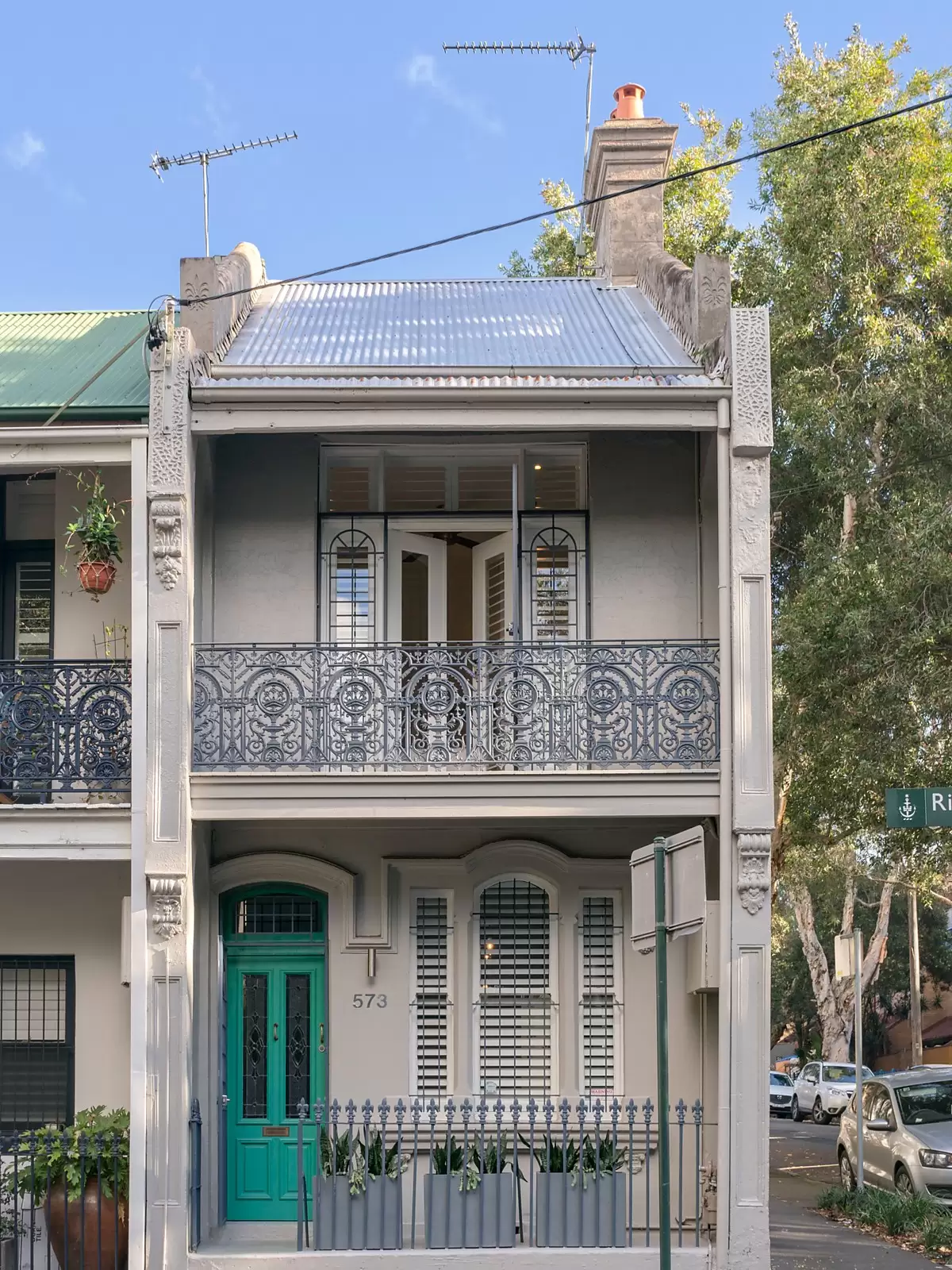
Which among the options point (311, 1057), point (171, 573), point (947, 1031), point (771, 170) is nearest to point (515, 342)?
point (171, 573)

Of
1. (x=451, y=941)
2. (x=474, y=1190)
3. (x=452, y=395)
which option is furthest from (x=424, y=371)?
(x=474, y=1190)

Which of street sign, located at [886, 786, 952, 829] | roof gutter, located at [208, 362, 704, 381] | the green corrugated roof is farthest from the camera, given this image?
the green corrugated roof

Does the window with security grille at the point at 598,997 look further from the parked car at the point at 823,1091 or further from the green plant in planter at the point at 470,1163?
the parked car at the point at 823,1091

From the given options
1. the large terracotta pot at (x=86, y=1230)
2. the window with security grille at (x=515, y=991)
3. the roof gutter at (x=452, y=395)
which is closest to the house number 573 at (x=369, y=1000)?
the window with security grille at (x=515, y=991)

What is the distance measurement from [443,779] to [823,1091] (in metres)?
25.3

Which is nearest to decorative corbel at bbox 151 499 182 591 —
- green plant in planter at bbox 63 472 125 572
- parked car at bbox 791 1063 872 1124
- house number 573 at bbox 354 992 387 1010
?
green plant in planter at bbox 63 472 125 572

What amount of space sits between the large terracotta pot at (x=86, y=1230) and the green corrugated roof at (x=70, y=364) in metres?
6.20

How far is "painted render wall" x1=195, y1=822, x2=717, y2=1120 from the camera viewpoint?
537 inches

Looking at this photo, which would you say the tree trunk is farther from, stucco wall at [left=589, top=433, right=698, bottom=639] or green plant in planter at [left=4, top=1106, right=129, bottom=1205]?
green plant in planter at [left=4, top=1106, right=129, bottom=1205]

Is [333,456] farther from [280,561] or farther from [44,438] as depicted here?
[44,438]

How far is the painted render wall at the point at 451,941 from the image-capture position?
13.6 metres

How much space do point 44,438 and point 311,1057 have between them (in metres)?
5.70

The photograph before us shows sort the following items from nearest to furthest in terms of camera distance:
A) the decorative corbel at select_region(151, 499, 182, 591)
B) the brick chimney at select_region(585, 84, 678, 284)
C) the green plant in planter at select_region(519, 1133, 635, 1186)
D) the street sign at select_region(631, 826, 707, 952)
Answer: the street sign at select_region(631, 826, 707, 952), the green plant in planter at select_region(519, 1133, 635, 1186), the decorative corbel at select_region(151, 499, 182, 591), the brick chimney at select_region(585, 84, 678, 284)

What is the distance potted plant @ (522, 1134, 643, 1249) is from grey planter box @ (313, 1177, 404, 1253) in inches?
44.2
